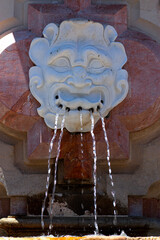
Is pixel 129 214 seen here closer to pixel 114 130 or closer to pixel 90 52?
pixel 114 130

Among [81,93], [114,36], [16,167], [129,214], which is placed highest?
[114,36]

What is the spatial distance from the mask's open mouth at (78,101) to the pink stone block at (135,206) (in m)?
0.84

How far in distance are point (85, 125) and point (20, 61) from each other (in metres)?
0.78

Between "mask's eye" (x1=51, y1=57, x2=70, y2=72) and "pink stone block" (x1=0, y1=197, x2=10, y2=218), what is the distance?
3.92ft

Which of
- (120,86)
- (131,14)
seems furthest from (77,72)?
(131,14)

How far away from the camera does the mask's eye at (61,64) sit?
6027 millimetres

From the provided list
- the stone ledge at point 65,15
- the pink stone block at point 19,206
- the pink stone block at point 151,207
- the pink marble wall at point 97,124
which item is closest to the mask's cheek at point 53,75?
the pink marble wall at point 97,124

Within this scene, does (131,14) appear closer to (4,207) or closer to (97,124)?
(97,124)

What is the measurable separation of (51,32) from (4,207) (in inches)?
60.6

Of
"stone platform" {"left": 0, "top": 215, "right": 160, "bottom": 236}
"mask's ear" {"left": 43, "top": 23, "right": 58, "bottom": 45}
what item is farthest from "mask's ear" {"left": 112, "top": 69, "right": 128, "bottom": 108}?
"stone platform" {"left": 0, "top": 215, "right": 160, "bottom": 236}

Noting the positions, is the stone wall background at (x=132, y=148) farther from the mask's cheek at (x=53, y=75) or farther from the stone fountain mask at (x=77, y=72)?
the mask's cheek at (x=53, y=75)

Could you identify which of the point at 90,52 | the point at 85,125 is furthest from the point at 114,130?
the point at 90,52

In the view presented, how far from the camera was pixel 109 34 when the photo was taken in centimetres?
615

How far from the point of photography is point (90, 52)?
19.6ft
